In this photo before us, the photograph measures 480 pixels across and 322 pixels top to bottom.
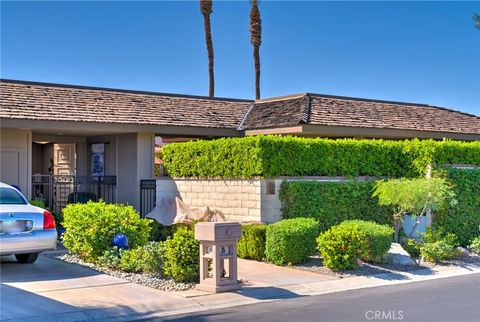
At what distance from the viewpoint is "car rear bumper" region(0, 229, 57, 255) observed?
40.5 feet

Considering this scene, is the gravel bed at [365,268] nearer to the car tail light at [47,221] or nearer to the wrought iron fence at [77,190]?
the car tail light at [47,221]

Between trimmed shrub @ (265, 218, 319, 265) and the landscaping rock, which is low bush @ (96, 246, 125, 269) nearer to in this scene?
trimmed shrub @ (265, 218, 319, 265)

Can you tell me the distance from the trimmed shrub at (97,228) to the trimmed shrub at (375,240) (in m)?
4.57

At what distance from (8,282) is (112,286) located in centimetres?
186

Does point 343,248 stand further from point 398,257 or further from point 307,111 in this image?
point 307,111

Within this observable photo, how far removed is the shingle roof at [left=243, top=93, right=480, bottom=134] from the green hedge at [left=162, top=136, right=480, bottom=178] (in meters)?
3.30

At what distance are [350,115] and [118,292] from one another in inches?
539

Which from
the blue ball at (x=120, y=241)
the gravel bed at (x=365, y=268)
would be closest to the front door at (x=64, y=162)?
the blue ball at (x=120, y=241)

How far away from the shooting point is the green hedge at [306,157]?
1620 cm

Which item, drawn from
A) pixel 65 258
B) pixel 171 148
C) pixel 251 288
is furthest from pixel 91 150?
pixel 251 288

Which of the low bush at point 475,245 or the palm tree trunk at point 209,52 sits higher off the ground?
the palm tree trunk at point 209,52

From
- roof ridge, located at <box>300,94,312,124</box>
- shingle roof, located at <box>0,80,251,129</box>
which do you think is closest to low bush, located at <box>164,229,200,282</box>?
shingle roof, located at <box>0,80,251,129</box>

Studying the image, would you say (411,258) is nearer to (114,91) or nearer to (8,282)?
(8,282)

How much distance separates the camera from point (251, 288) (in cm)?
1205
